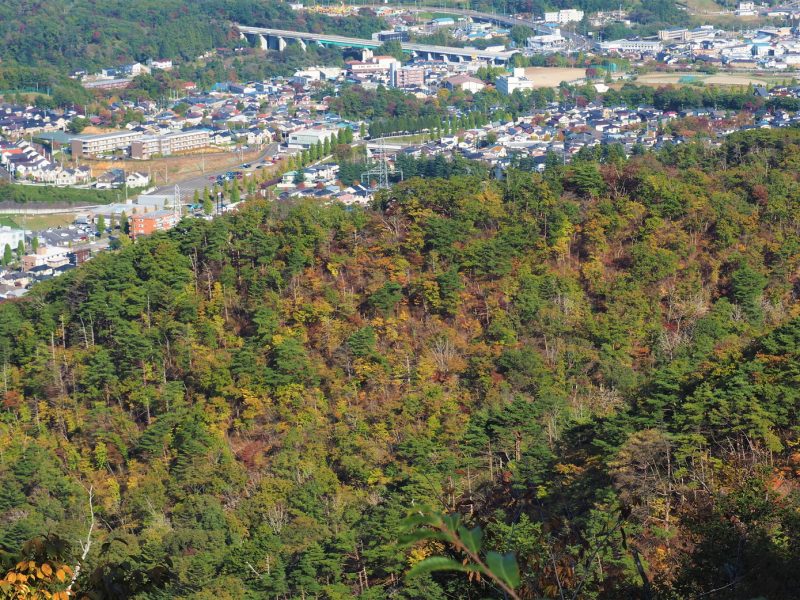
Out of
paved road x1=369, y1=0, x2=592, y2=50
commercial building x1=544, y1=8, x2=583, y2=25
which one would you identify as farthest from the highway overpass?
commercial building x1=544, y1=8, x2=583, y2=25

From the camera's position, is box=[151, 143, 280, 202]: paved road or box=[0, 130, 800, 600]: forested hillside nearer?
box=[0, 130, 800, 600]: forested hillside

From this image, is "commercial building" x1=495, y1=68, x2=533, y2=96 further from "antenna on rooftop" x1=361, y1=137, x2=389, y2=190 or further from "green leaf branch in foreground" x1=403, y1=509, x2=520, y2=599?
"green leaf branch in foreground" x1=403, y1=509, x2=520, y2=599

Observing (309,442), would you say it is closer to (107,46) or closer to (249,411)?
(249,411)

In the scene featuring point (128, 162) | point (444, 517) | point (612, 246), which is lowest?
point (128, 162)

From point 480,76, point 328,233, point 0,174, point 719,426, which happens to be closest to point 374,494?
point 719,426

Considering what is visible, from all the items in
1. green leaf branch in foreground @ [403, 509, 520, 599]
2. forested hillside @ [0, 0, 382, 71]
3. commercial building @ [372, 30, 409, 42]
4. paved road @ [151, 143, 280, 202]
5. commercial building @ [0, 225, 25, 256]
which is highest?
green leaf branch in foreground @ [403, 509, 520, 599]

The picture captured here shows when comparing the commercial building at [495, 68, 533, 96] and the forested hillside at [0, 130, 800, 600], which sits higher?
the forested hillside at [0, 130, 800, 600]

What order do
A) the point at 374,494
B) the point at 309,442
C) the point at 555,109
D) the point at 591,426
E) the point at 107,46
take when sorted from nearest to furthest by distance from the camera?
the point at 591,426, the point at 374,494, the point at 309,442, the point at 555,109, the point at 107,46
